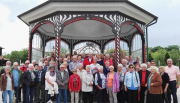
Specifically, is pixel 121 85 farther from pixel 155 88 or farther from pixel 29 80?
pixel 29 80

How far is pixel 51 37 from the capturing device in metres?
17.0

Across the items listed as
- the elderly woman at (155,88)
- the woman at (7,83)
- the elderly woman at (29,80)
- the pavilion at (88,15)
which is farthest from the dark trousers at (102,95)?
the woman at (7,83)

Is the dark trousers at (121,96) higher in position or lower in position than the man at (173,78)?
lower

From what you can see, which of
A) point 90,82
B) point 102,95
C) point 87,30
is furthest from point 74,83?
point 87,30

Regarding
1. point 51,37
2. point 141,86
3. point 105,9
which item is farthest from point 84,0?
point 51,37

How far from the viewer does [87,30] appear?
16.4 meters

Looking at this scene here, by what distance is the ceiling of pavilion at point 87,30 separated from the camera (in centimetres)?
1452

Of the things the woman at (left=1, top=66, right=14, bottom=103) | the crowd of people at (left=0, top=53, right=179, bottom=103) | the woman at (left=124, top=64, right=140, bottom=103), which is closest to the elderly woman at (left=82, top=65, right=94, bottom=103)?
the crowd of people at (left=0, top=53, right=179, bottom=103)

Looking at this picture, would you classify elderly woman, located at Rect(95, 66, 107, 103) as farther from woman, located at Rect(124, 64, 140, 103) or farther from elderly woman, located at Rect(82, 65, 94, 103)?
woman, located at Rect(124, 64, 140, 103)

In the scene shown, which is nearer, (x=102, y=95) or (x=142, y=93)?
(x=142, y=93)

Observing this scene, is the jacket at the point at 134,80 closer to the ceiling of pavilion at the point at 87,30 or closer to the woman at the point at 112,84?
the woman at the point at 112,84

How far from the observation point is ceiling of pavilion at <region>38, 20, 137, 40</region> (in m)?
14.5

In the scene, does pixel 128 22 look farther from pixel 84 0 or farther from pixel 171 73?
pixel 171 73

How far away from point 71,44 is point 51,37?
2.35 meters
